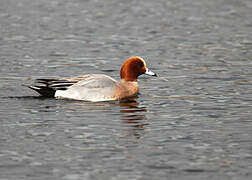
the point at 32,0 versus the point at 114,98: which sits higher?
the point at 32,0

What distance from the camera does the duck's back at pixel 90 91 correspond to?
46.1 ft

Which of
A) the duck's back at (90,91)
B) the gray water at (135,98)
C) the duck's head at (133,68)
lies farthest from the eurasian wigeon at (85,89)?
the duck's head at (133,68)

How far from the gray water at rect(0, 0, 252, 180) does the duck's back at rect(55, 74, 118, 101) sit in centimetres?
27

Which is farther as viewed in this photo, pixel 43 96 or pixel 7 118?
pixel 43 96

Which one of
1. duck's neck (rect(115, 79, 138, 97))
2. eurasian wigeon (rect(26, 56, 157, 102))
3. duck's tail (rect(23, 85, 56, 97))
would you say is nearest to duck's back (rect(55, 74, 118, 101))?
eurasian wigeon (rect(26, 56, 157, 102))

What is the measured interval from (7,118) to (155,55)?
7.95 metres

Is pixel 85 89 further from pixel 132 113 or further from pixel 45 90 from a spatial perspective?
pixel 132 113

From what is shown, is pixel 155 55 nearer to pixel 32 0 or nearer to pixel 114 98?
pixel 114 98

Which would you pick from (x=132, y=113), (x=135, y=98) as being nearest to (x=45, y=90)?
(x=135, y=98)

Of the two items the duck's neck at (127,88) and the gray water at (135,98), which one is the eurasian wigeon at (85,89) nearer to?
the duck's neck at (127,88)

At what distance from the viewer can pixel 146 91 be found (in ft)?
49.8

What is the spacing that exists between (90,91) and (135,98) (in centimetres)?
107

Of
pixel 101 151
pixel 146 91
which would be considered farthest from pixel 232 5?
pixel 101 151

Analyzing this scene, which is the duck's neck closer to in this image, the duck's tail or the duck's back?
the duck's back
